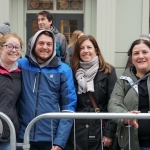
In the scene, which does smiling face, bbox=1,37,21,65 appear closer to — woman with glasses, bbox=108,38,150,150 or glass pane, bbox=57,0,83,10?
woman with glasses, bbox=108,38,150,150

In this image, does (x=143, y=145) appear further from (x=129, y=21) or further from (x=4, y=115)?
(x=129, y=21)

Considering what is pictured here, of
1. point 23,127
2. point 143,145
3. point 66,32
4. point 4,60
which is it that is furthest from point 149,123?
point 66,32

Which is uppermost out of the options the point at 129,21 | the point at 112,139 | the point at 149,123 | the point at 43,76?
the point at 129,21

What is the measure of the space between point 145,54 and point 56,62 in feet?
2.89

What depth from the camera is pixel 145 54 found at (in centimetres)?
379

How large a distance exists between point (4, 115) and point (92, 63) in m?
1.19

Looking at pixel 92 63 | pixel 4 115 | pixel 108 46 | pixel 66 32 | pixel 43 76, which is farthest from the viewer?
pixel 66 32

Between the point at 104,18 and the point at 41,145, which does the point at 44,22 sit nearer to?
the point at 104,18

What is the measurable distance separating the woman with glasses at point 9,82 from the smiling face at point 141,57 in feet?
3.77

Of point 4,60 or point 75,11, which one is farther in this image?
→ point 75,11

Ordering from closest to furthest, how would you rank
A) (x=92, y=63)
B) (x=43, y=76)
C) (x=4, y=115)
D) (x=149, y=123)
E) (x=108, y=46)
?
(x=4, y=115), (x=149, y=123), (x=43, y=76), (x=92, y=63), (x=108, y=46)

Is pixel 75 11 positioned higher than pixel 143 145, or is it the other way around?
pixel 75 11

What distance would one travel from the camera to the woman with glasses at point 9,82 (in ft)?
11.8

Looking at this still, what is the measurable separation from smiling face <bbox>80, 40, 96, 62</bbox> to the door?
188 inches
